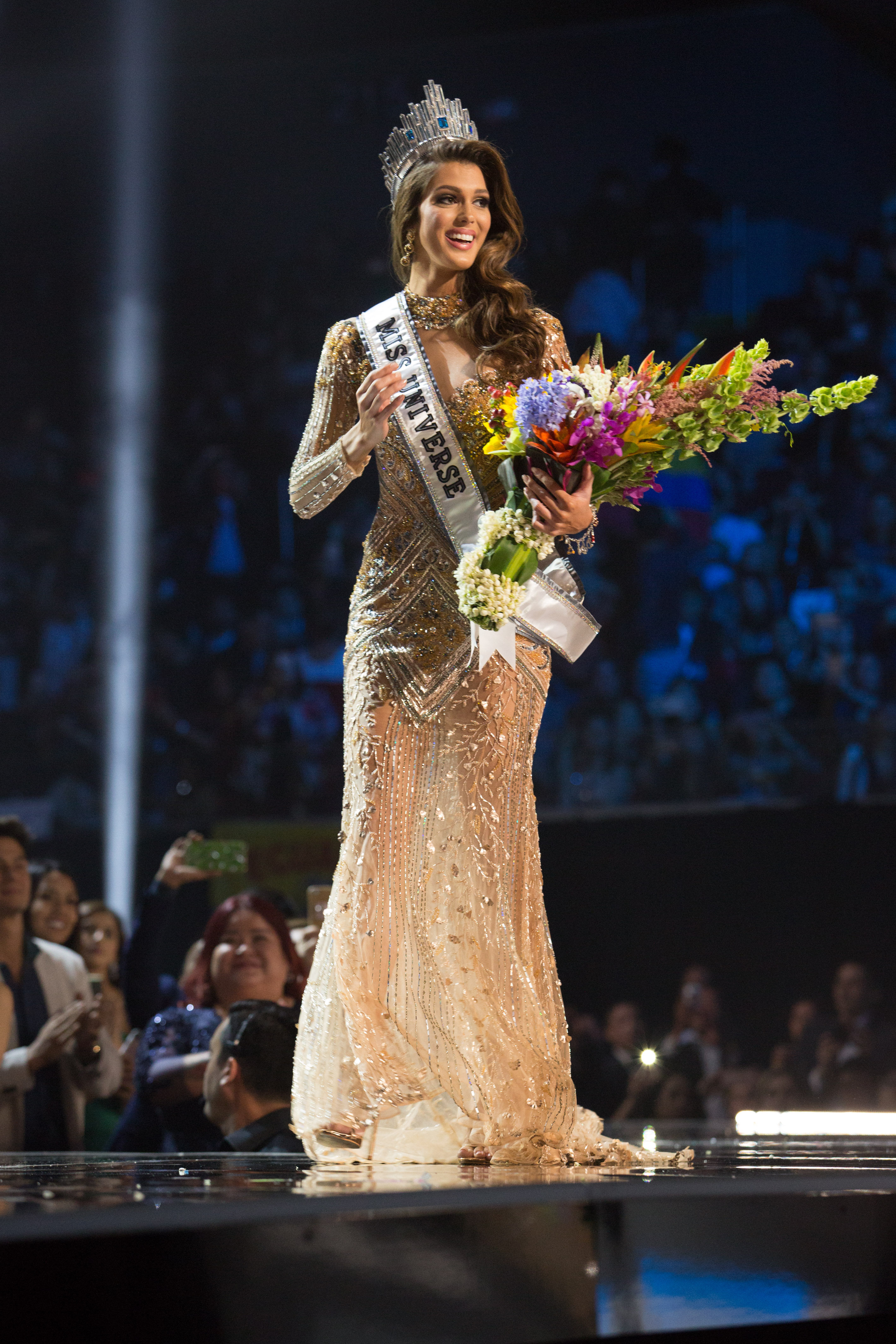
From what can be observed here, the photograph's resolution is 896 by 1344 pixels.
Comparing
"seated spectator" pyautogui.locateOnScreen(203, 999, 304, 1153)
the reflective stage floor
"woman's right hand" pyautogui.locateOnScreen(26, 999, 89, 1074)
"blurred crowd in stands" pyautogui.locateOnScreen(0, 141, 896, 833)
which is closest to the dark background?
"blurred crowd in stands" pyautogui.locateOnScreen(0, 141, 896, 833)

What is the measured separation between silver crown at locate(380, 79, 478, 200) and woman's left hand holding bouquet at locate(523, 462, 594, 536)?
2.31 feet

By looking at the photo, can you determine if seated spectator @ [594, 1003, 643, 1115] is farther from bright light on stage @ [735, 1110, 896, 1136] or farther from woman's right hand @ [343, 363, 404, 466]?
woman's right hand @ [343, 363, 404, 466]

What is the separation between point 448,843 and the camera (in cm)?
251

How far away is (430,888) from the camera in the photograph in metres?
2.50

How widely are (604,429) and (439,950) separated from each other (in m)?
0.87

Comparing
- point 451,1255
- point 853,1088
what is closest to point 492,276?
point 451,1255

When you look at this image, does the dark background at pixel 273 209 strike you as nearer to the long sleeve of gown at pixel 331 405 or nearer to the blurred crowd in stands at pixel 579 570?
the blurred crowd in stands at pixel 579 570

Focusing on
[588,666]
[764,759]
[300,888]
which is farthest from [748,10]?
[300,888]

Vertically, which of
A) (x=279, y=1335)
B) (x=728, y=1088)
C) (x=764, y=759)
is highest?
(x=764, y=759)

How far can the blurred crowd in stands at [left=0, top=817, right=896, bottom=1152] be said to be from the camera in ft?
10.1

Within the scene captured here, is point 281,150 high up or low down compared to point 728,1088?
up

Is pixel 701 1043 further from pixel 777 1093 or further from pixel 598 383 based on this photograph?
pixel 598 383

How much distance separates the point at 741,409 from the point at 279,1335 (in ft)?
5.18

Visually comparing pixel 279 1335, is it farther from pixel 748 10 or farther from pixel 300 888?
pixel 748 10
